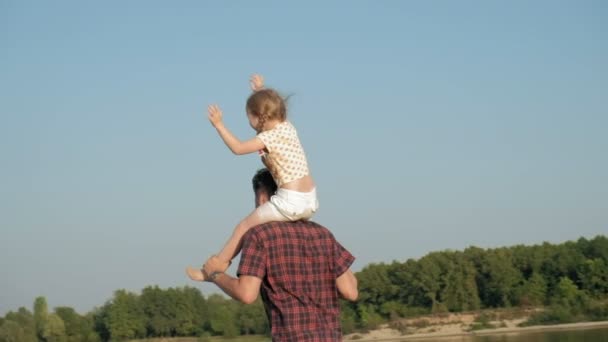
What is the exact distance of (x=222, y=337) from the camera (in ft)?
238

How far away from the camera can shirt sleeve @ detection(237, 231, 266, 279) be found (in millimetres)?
3834

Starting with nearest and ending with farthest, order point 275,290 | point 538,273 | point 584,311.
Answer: point 275,290 → point 584,311 → point 538,273

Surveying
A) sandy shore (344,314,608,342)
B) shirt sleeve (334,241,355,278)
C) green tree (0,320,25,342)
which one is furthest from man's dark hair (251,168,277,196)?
green tree (0,320,25,342)

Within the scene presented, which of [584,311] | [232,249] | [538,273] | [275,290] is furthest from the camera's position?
[538,273]

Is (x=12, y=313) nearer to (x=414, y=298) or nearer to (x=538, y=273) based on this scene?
(x=414, y=298)

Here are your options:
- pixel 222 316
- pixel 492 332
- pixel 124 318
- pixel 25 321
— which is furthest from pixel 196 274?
pixel 25 321

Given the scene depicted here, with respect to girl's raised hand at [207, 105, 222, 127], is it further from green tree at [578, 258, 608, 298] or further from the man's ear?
green tree at [578, 258, 608, 298]

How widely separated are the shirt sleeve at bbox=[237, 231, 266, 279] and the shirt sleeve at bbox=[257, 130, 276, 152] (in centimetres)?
49

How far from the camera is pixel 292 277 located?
12.9 ft

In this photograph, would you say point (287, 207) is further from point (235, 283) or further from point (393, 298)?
point (393, 298)

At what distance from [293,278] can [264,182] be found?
65 cm

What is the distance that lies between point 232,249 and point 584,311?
67071 millimetres

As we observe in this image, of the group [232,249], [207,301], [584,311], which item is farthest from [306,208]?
[207,301]

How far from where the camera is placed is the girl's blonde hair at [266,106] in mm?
4266
